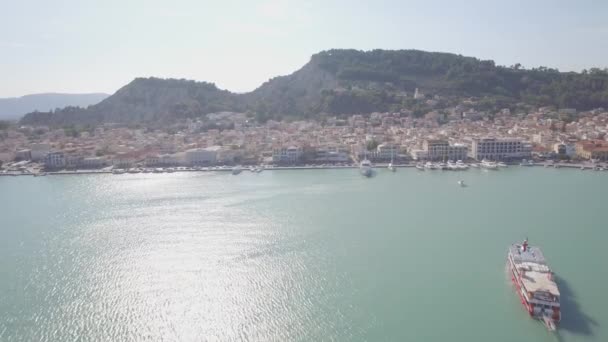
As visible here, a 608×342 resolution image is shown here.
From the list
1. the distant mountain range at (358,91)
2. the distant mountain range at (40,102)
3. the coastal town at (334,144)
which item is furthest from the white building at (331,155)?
the distant mountain range at (40,102)

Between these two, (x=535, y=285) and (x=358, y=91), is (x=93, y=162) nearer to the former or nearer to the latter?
(x=535, y=285)

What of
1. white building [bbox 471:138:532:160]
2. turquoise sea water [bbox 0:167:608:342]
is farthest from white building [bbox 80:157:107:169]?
white building [bbox 471:138:532:160]

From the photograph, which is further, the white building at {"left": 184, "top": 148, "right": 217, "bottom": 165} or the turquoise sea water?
the white building at {"left": 184, "top": 148, "right": 217, "bottom": 165}

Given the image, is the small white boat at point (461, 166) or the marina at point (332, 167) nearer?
the marina at point (332, 167)

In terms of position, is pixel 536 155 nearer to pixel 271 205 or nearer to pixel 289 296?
pixel 271 205

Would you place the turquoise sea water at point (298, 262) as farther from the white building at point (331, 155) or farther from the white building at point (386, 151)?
the white building at point (331, 155)

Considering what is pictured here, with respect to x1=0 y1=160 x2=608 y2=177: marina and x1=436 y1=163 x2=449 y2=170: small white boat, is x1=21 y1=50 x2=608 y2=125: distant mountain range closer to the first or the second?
x1=0 y1=160 x2=608 y2=177: marina
